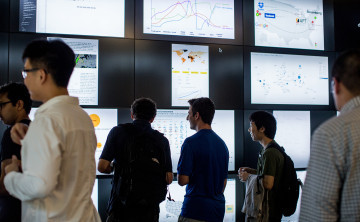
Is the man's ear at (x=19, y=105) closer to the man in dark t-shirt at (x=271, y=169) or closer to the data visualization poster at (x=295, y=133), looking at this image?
the man in dark t-shirt at (x=271, y=169)

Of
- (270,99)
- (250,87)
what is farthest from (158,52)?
(270,99)

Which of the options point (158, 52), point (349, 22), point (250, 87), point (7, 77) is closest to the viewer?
point (7, 77)

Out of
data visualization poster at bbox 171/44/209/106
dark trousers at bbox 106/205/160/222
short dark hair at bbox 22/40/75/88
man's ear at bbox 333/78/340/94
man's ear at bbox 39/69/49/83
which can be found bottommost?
dark trousers at bbox 106/205/160/222

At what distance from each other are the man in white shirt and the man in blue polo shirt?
3.29 feet

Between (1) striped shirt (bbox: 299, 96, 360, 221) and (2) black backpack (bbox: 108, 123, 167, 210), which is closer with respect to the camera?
(1) striped shirt (bbox: 299, 96, 360, 221)

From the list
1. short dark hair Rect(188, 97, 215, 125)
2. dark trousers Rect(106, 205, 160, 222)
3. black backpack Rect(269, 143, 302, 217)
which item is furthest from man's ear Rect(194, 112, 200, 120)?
dark trousers Rect(106, 205, 160, 222)

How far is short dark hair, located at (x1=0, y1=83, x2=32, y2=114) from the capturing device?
204cm

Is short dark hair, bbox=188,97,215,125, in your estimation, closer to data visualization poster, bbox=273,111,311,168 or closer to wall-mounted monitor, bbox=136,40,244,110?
wall-mounted monitor, bbox=136,40,244,110

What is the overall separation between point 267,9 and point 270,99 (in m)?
0.99

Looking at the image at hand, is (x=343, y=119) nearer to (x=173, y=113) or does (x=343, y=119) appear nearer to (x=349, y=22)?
(x=173, y=113)

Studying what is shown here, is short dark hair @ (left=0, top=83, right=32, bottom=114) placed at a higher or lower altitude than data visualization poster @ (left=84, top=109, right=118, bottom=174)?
higher

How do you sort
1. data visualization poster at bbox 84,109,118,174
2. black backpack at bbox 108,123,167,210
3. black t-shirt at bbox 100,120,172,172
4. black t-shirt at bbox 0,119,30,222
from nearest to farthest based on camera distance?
black t-shirt at bbox 0,119,30,222 < black backpack at bbox 108,123,167,210 < black t-shirt at bbox 100,120,172,172 < data visualization poster at bbox 84,109,118,174

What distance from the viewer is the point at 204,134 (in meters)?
2.55

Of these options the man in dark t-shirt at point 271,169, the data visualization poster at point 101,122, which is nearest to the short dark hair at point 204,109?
the man in dark t-shirt at point 271,169
